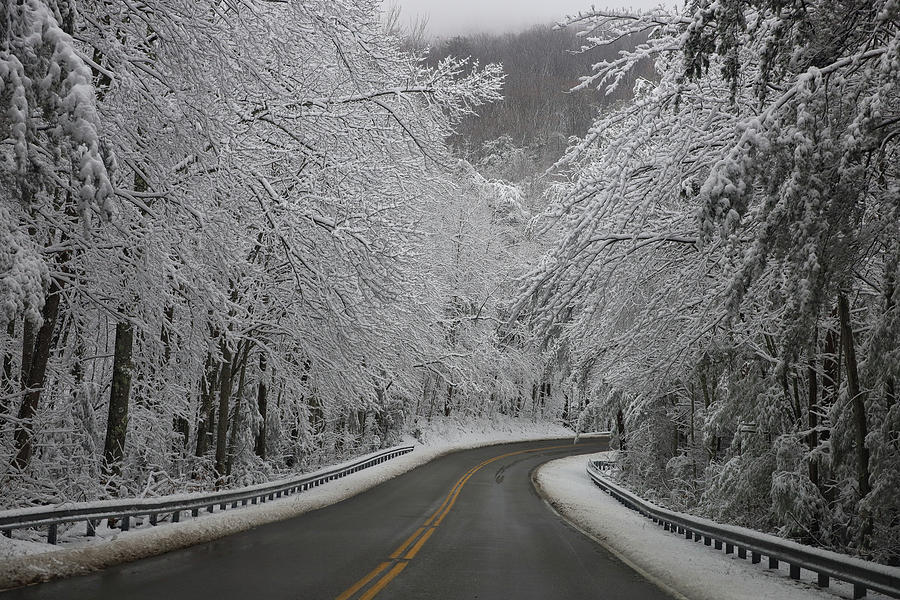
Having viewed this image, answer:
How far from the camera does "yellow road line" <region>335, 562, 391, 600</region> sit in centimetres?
744

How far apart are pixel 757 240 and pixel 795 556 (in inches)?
183

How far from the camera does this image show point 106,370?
17641 millimetres

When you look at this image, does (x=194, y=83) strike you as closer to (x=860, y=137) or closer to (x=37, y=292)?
(x=37, y=292)

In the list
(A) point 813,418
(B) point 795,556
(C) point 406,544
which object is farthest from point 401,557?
(A) point 813,418

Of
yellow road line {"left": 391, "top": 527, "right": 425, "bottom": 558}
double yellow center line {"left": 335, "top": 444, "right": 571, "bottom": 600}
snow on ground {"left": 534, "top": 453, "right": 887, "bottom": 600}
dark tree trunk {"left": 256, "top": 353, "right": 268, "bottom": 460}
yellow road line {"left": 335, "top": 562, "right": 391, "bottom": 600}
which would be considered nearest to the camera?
yellow road line {"left": 335, "top": 562, "right": 391, "bottom": 600}

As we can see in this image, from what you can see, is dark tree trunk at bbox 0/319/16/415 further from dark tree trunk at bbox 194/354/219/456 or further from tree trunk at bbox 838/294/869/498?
tree trunk at bbox 838/294/869/498

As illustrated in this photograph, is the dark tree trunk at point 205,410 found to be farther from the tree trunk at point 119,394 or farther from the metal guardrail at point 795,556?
the metal guardrail at point 795,556

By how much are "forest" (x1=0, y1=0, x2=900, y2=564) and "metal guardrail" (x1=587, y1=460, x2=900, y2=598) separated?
1.29 m

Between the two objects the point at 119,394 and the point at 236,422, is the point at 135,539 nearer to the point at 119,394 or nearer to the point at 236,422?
the point at 119,394

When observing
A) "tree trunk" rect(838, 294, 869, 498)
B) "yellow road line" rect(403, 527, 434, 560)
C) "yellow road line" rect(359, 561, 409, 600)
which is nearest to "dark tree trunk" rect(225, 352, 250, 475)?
"yellow road line" rect(403, 527, 434, 560)

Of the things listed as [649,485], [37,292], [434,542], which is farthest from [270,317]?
[649,485]

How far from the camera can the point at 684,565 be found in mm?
10336

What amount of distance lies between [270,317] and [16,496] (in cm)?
918

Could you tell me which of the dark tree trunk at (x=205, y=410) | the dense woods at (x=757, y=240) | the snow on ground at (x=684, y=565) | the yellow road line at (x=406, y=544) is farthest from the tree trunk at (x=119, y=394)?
the snow on ground at (x=684, y=565)
